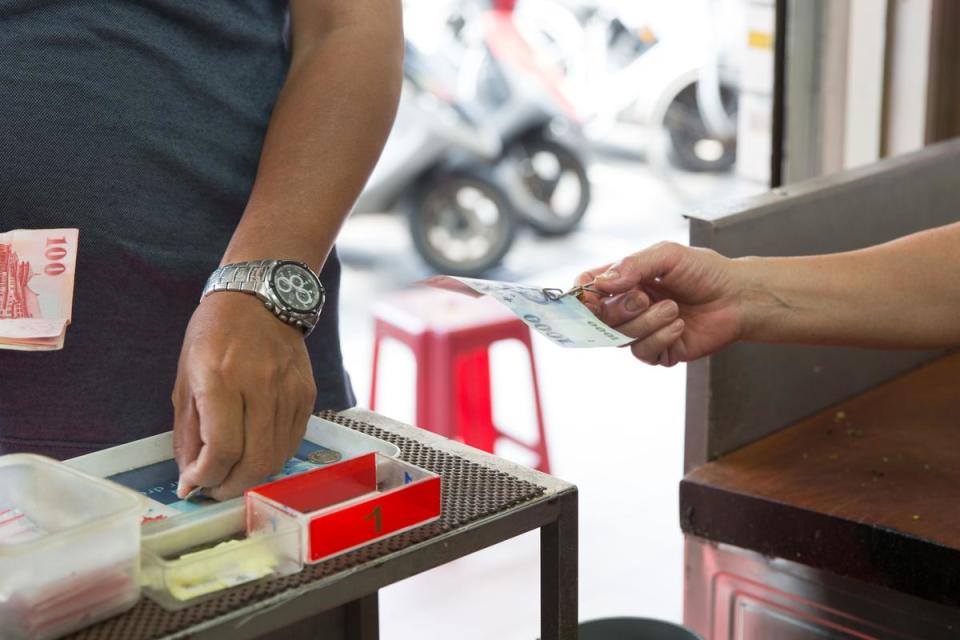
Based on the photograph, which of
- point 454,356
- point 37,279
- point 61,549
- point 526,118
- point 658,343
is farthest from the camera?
point 526,118

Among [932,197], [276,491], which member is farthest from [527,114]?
[276,491]

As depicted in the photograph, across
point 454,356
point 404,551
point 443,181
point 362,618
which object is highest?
point 404,551

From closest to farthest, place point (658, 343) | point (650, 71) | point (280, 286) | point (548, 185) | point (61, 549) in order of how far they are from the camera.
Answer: point (61, 549) < point (280, 286) < point (658, 343) < point (548, 185) < point (650, 71)

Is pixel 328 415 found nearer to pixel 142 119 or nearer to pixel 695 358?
pixel 142 119

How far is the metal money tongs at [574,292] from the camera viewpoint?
116 centimetres

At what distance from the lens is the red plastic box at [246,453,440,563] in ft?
2.53

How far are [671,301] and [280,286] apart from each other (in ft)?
1.67

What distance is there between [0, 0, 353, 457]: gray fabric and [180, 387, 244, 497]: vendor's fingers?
26 centimetres

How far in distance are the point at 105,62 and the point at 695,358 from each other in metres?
0.70

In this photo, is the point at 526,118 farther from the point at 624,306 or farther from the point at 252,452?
the point at 252,452

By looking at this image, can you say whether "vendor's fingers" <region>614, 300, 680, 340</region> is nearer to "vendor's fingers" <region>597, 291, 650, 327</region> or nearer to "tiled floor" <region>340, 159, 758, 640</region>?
"vendor's fingers" <region>597, 291, 650, 327</region>

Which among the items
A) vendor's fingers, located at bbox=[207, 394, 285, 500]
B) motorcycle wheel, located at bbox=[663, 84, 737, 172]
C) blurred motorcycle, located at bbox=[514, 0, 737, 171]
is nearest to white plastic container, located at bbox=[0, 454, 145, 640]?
vendor's fingers, located at bbox=[207, 394, 285, 500]

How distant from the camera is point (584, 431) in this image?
3.42 metres

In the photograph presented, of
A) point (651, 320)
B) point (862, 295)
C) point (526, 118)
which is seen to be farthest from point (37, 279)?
point (526, 118)
